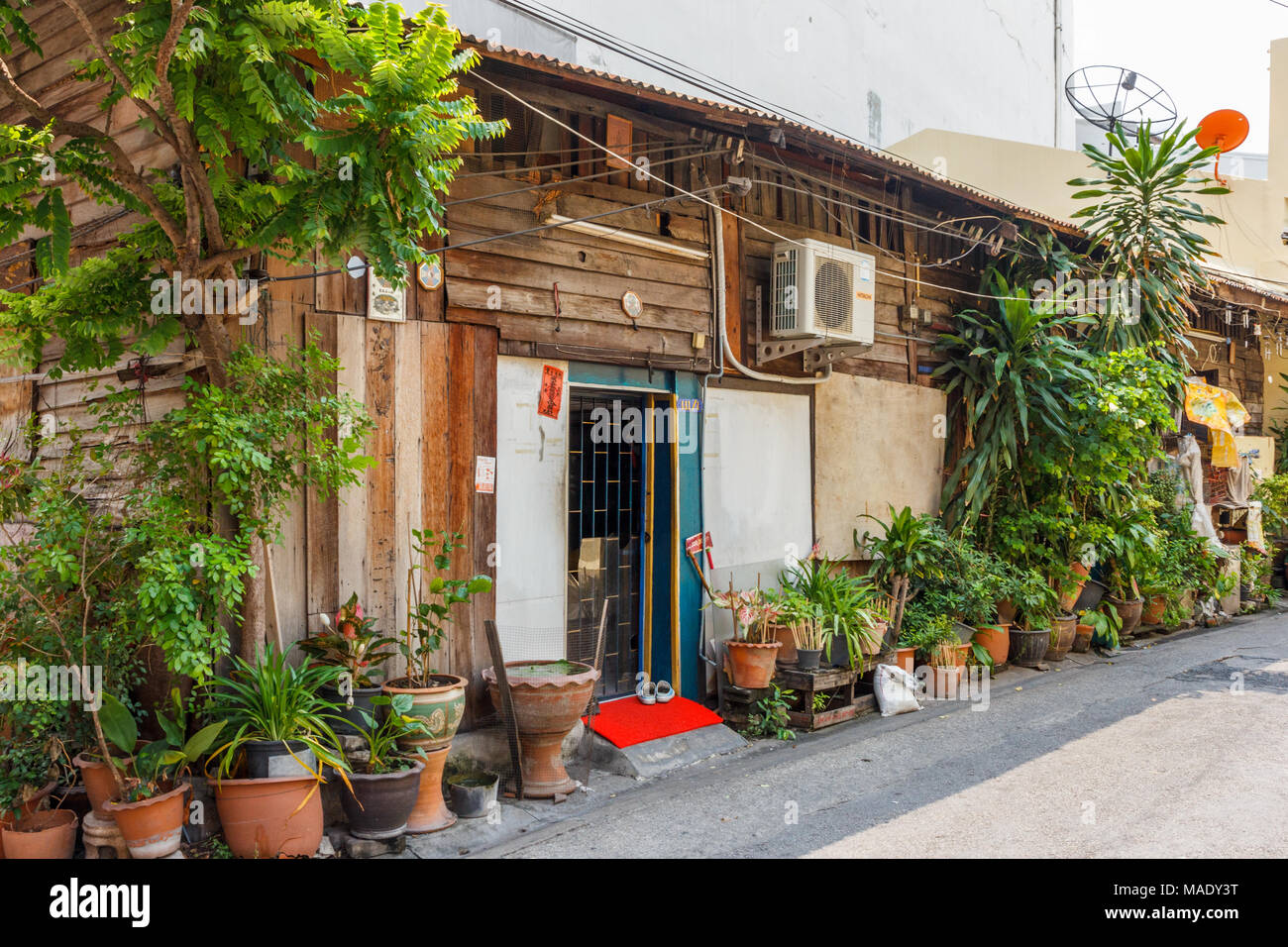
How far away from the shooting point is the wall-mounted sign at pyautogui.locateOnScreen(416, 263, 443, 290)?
610 centimetres

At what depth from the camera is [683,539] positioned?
7.68 meters

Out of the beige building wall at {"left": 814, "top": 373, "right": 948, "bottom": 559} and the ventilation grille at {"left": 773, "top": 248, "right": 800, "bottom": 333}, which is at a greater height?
the ventilation grille at {"left": 773, "top": 248, "right": 800, "bottom": 333}

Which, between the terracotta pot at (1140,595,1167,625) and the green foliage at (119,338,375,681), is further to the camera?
the terracotta pot at (1140,595,1167,625)

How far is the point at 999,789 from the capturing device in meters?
6.11

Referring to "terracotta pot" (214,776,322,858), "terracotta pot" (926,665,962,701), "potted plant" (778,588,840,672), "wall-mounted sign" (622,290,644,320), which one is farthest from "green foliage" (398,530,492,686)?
"terracotta pot" (926,665,962,701)

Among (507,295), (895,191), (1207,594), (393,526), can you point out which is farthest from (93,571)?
(1207,594)

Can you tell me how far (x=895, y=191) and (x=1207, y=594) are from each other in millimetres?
7072

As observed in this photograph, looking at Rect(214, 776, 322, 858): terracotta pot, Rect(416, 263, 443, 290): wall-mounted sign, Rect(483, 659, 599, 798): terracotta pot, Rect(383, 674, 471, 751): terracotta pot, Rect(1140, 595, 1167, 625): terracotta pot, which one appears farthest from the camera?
Rect(1140, 595, 1167, 625): terracotta pot

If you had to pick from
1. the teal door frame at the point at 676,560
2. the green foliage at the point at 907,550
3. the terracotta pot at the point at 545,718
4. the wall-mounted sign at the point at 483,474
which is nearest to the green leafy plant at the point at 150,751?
the terracotta pot at the point at 545,718

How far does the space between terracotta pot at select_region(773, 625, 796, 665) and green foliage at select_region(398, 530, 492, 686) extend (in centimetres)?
A: 268

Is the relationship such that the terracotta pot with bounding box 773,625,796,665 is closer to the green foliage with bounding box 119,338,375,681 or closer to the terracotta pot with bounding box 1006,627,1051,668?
the terracotta pot with bounding box 1006,627,1051,668

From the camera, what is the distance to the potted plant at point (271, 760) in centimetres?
470

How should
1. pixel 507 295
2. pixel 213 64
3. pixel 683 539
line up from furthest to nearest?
pixel 683 539, pixel 507 295, pixel 213 64

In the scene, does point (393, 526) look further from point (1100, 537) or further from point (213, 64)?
point (1100, 537)
